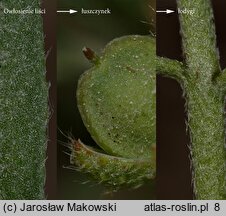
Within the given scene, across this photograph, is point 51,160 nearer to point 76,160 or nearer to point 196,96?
point 76,160

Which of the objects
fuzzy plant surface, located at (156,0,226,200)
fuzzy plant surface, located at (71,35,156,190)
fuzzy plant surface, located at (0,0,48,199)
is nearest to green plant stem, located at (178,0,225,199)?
fuzzy plant surface, located at (156,0,226,200)

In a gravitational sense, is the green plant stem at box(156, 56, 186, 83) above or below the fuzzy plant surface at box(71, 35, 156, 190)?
above

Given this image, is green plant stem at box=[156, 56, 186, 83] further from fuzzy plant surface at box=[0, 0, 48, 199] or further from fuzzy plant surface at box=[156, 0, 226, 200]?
fuzzy plant surface at box=[0, 0, 48, 199]

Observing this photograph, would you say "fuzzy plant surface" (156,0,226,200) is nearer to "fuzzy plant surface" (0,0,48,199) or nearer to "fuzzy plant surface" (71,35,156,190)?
"fuzzy plant surface" (71,35,156,190)

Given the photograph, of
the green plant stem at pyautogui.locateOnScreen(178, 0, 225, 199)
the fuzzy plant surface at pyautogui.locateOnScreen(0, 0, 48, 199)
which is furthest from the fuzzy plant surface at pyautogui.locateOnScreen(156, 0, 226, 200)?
the fuzzy plant surface at pyautogui.locateOnScreen(0, 0, 48, 199)

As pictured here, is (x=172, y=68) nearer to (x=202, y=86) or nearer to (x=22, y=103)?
(x=202, y=86)

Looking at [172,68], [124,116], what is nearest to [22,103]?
[124,116]

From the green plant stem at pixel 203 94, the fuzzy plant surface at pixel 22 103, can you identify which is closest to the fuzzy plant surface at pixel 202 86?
the green plant stem at pixel 203 94
